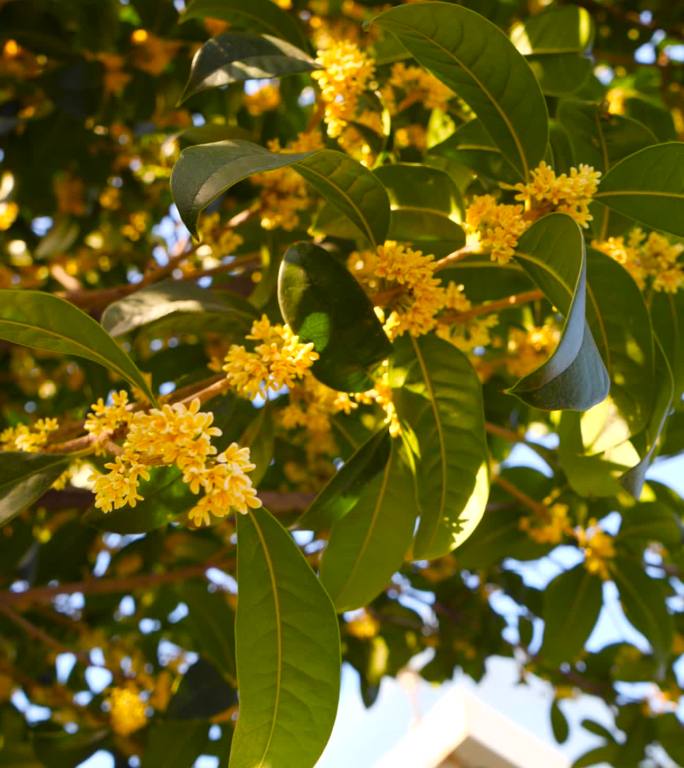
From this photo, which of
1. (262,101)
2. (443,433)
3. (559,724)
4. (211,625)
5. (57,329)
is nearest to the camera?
(57,329)

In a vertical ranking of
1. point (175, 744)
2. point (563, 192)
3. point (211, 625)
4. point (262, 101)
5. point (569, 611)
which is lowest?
point (175, 744)

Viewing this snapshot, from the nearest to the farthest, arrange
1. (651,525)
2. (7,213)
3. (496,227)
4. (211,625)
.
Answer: (496,227), (651,525), (211,625), (7,213)

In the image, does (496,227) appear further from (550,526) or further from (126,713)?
(126,713)

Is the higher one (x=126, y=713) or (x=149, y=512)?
(x=149, y=512)

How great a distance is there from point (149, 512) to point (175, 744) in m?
0.93

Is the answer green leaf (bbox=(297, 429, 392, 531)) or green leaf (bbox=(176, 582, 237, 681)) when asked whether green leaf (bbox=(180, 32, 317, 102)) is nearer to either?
green leaf (bbox=(297, 429, 392, 531))

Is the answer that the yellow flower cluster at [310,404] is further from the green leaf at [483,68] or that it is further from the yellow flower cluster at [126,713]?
the yellow flower cluster at [126,713]

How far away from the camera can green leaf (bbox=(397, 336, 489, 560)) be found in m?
1.07

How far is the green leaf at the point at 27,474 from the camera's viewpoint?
933 millimetres

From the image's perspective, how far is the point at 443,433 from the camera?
1111 millimetres

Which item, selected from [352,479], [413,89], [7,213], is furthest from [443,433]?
[7,213]

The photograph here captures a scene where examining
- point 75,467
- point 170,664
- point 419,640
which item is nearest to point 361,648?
point 419,640

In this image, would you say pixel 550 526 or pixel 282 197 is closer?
pixel 282 197

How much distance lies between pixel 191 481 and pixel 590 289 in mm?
548
